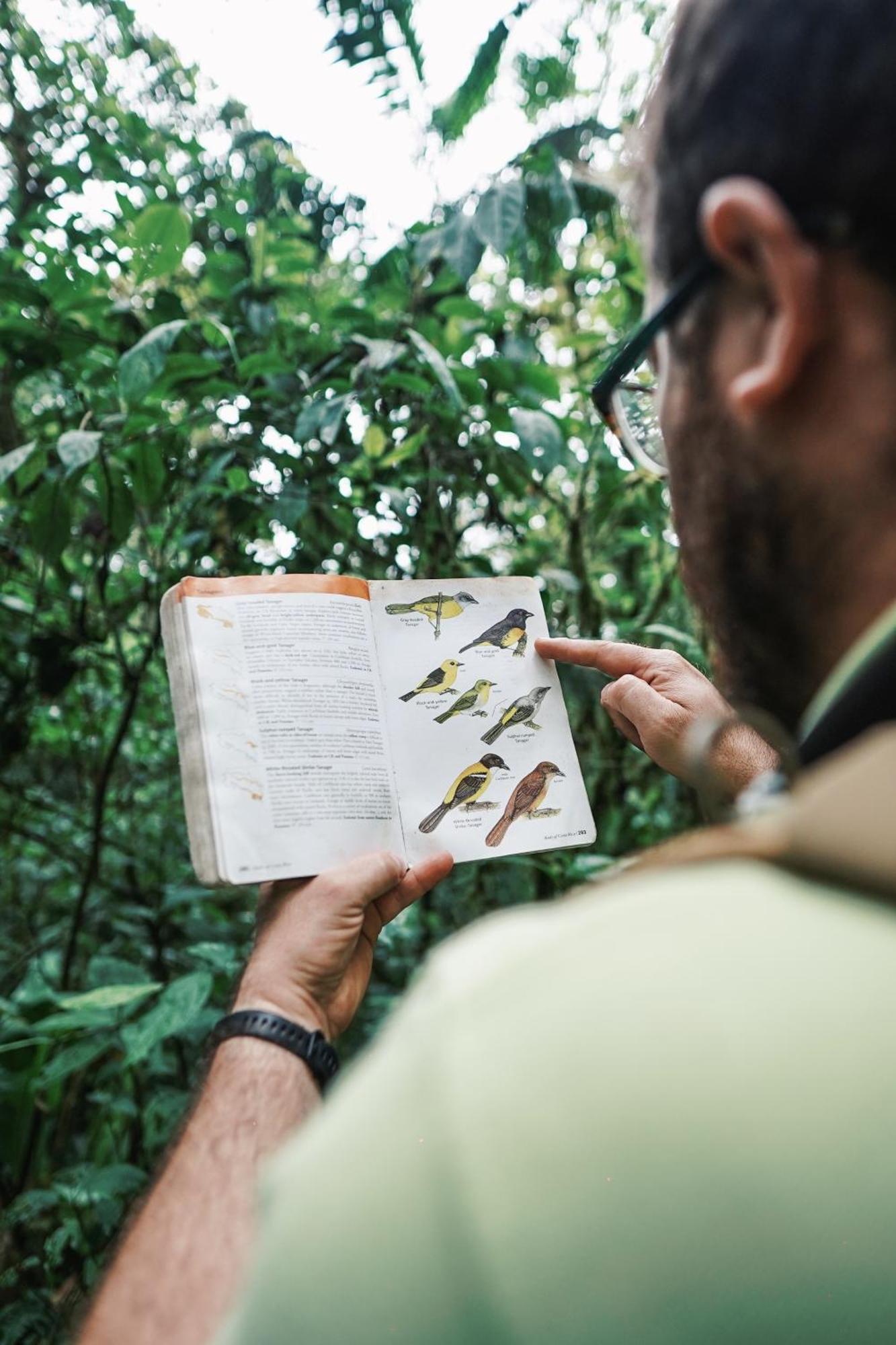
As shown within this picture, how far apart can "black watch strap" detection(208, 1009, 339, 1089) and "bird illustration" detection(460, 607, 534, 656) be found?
48cm

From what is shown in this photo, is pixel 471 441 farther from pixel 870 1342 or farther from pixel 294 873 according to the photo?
A: pixel 870 1342

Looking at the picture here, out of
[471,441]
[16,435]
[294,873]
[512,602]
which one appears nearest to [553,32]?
[471,441]

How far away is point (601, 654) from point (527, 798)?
211mm

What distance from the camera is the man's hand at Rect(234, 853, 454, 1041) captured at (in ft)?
2.61

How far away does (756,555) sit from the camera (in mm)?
559

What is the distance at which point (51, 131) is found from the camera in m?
3.28

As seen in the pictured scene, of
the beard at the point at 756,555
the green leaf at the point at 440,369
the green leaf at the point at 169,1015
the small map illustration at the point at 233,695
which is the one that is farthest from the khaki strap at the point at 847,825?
the green leaf at the point at 440,369

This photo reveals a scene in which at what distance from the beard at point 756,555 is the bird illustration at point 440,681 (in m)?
0.43

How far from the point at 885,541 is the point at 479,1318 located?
1.31 ft

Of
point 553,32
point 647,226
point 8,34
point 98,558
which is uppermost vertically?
point 8,34

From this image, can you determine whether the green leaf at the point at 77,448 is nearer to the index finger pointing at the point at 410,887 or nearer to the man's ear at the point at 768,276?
the index finger pointing at the point at 410,887

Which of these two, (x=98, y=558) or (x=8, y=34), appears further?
(x=8, y=34)

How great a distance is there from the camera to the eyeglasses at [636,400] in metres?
0.63

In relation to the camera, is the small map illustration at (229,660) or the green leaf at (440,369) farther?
the green leaf at (440,369)
